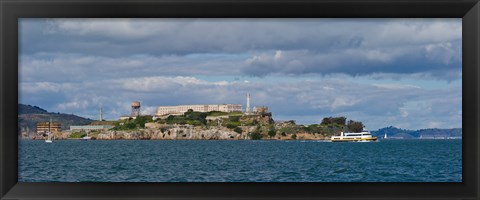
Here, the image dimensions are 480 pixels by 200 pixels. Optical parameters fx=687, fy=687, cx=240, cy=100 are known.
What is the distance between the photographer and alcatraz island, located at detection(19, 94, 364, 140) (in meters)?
47.6

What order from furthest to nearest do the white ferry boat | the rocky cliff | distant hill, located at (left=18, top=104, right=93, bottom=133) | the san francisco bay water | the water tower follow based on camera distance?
the rocky cliff
the white ferry boat
the water tower
the san francisco bay water
distant hill, located at (left=18, top=104, right=93, bottom=133)

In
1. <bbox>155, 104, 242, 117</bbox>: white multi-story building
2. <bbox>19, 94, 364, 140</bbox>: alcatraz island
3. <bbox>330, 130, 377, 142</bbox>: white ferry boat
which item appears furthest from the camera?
<bbox>330, 130, 377, 142</bbox>: white ferry boat

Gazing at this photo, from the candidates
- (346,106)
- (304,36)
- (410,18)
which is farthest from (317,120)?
(410,18)

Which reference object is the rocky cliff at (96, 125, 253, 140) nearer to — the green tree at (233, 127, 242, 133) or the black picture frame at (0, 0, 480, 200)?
the green tree at (233, 127, 242, 133)

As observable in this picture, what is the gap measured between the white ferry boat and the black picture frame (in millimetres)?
45672

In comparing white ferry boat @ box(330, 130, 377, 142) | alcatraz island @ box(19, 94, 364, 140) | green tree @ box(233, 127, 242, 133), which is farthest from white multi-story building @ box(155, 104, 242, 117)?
white ferry boat @ box(330, 130, 377, 142)

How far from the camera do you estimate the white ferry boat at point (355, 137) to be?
47.9 metres

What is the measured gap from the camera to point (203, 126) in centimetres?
5075

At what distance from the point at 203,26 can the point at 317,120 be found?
11588 millimetres

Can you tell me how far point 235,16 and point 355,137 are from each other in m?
46.5

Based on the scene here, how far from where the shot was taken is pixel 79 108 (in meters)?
44.7

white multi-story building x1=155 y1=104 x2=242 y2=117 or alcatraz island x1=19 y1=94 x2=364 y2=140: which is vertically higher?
white multi-story building x1=155 y1=104 x2=242 y2=117

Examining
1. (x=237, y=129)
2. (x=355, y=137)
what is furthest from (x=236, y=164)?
(x=355, y=137)
